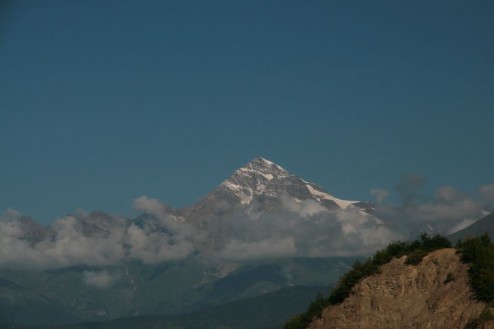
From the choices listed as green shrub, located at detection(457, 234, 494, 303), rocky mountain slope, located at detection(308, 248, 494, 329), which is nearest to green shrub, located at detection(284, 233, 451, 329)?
rocky mountain slope, located at detection(308, 248, 494, 329)

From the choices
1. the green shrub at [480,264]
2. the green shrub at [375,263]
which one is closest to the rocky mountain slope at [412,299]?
the green shrub at [480,264]

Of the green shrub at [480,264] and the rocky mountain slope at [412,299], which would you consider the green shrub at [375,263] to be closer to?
the rocky mountain slope at [412,299]

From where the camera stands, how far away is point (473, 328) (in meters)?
87.7

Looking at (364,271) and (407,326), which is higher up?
(364,271)

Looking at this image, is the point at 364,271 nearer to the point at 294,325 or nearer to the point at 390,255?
the point at 390,255

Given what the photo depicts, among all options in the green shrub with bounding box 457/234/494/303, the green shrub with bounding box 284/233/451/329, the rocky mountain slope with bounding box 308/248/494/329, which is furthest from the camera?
the green shrub with bounding box 284/233/451/329

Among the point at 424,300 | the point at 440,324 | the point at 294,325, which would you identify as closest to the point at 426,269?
the point at 424,300

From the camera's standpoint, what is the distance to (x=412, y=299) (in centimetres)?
10188

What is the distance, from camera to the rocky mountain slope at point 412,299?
9431 cm

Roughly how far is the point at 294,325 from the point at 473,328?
125 ft

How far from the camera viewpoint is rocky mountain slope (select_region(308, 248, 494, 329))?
94312 mm

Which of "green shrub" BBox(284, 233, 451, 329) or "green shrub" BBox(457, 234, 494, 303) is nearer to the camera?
"green shrub" BBox(457, 234, 494, 303)

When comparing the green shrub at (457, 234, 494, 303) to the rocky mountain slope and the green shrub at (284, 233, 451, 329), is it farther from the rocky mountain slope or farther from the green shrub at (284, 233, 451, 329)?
the green shrub at (284, 233, 451, 329)

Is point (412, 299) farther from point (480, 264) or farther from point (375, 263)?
Result: point (375, 263)
